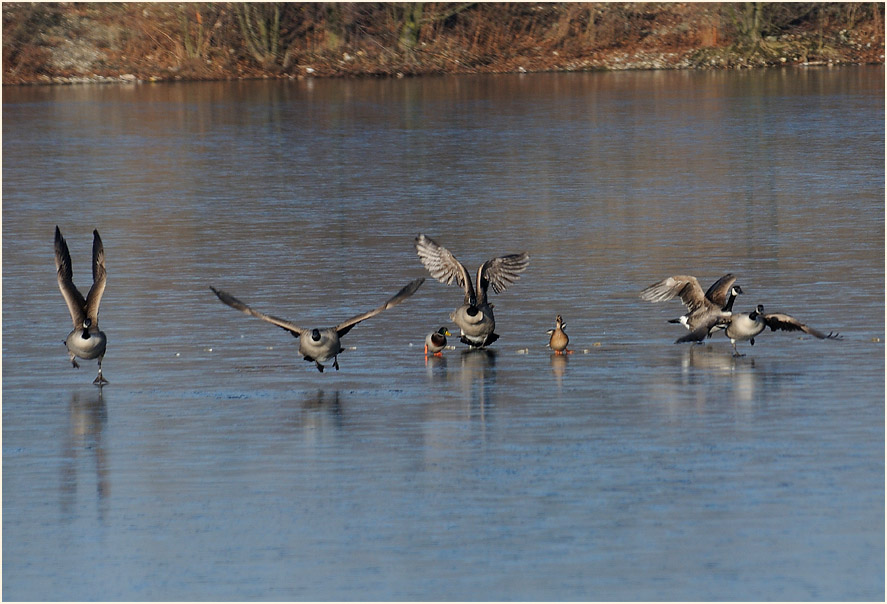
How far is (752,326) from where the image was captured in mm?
12695

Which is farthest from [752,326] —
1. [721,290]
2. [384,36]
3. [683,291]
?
[384,36]

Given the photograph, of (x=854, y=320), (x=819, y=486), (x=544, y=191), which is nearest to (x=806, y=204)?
(x=544, y=191)

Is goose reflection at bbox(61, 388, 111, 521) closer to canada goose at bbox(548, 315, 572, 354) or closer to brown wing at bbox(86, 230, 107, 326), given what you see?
brown wing at bbox(86, 230, 107, 326)

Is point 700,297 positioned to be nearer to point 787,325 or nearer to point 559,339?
point 787,325

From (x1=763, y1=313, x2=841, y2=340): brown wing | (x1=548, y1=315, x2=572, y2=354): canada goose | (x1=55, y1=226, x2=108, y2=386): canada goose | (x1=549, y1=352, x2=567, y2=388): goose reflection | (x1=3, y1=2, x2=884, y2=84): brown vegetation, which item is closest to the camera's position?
(x1=55, y1=226, x2=108, y2=386): canada goose

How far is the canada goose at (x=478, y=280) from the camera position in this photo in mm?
13227

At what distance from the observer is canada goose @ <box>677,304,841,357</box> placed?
1270cm

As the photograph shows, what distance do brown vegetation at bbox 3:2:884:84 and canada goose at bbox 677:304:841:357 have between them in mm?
44212

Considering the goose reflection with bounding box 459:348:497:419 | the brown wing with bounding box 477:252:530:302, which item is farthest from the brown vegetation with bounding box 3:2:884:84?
the goose reflection with bounding box 459:348:497:419

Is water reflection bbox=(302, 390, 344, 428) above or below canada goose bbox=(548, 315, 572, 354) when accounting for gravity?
below

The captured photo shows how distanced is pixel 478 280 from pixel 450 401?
78.3 inches

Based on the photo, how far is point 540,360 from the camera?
43.2ft

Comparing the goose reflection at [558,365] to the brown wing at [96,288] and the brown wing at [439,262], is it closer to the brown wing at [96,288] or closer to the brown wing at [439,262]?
the brown wing at [439,262]

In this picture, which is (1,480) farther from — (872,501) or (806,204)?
(806,204)
